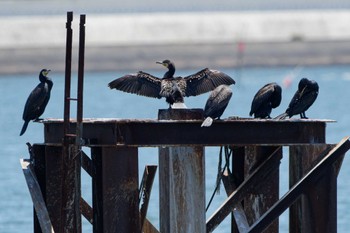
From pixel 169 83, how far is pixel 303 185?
121 inches

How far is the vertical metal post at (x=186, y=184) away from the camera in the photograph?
14.2 meters

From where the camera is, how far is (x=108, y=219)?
13.7 meters

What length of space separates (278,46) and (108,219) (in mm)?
87702

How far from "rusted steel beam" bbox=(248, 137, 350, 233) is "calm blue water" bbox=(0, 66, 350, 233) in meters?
10.9

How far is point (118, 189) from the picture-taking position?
44.8 ft

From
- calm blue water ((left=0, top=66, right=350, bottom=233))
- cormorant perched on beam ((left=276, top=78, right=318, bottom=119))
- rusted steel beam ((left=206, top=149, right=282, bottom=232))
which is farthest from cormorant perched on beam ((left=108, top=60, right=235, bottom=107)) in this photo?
calm blue water ((left=0, top=66, right=350, bottom=233))

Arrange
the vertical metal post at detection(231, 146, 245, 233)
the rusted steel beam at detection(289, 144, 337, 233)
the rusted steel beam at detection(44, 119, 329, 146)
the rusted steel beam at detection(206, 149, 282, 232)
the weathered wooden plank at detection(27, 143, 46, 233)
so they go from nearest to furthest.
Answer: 1. the rusted steel beam at detection(289, 144, 337, 233)
2. the rusted steel beam at detection(44, 119, 329, 146)
3. the weathered wooden plank at detection(27, 143, 46, 233)
4. the rusted steel beam at detection(206, 149, 282, 232)
5. the vertical metal post at detection(231, 146, 245, 233)

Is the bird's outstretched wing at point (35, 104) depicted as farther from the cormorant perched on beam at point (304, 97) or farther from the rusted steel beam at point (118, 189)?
the rusted steel beam at point (118, 189)

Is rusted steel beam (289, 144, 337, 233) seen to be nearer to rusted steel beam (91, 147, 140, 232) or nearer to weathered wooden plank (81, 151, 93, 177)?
rusted steel beam (91, 147, 140, 232)

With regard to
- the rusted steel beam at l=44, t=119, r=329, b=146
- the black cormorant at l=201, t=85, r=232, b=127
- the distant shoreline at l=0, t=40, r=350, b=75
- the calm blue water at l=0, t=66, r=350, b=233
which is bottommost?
the calm blue water at l=0, t=66, r=350, b=233

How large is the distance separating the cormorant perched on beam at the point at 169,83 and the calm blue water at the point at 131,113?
7.69 metres

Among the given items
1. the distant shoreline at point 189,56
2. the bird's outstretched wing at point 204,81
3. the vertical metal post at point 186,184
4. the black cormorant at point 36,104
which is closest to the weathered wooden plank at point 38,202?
the vertical metal post at point 186,184

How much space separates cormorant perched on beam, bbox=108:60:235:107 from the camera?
16531 millimetres

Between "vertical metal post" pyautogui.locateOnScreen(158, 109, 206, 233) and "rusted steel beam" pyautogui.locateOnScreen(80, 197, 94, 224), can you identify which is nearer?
"vertical metal post" pyautogui.locateOnScreen(158, 109, 206, 233)
